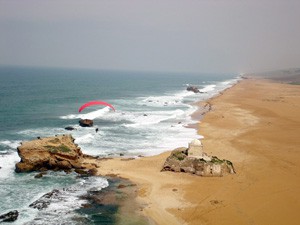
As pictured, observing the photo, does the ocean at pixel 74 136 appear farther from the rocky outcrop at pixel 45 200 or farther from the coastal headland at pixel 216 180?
the coastal headland at pixel 216 180

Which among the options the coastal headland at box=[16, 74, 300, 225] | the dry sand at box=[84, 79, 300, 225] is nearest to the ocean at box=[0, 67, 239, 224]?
the coastal headland at box=[16, 74, 300, 225]

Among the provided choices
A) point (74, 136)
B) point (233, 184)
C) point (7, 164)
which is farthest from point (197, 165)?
point (74, 136)

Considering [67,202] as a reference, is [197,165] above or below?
above

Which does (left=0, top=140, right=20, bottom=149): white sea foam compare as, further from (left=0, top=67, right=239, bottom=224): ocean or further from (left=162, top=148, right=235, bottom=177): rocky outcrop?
(left=162, top=148, right=235, bottom=177): rocky outcrop

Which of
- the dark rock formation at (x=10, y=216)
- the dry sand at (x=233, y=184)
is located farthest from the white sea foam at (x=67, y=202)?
the dry sand at (x=233, y=184)

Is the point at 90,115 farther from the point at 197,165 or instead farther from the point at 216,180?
the point at 216,180
